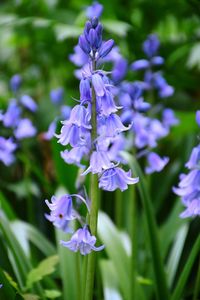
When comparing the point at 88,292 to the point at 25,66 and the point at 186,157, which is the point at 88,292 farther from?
the point at 25,66

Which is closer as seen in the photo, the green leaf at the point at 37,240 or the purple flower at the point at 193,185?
the purple flower at the point at 193,185

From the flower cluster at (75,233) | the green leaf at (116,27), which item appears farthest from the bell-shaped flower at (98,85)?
the green leaf at (116,27)

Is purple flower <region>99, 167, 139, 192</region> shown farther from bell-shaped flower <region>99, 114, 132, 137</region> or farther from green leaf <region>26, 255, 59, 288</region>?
green leaf <region>26, 255, 59, 288</region>

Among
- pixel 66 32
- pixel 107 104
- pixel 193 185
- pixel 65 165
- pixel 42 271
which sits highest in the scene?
pixel 66 32

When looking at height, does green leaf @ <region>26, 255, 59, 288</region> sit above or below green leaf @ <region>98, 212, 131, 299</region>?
below

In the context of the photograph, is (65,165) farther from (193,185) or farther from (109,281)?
(193,185)

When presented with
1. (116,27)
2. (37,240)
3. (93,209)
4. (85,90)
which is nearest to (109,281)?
(37,240)

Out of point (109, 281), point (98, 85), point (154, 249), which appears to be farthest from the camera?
point (109, 281)

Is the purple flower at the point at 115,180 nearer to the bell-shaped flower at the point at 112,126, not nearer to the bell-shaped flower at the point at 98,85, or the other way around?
the bell-shaped flower at the point at 112,126

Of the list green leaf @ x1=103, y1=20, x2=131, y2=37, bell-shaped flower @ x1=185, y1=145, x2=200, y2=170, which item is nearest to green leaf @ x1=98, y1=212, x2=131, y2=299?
bell-shaped flower @ x1=185, y1=145, x2=200, y2=170
